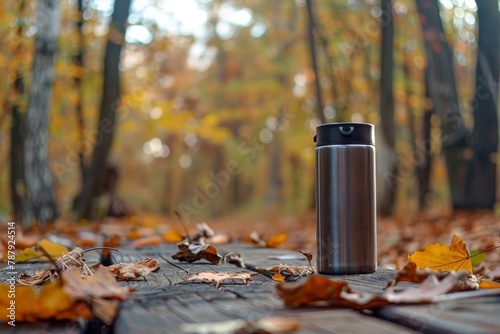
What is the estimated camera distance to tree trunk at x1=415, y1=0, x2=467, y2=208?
7.87 meters

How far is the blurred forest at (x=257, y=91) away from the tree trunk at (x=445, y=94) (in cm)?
2

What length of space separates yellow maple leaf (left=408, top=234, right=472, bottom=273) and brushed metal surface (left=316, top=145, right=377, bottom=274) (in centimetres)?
12

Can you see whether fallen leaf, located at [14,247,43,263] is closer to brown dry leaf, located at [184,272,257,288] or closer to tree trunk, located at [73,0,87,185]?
brown dry leaf, located at [184,272,257,288]

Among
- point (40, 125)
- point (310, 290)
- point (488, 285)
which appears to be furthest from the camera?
point (40, 125)

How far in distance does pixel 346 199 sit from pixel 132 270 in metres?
0.60

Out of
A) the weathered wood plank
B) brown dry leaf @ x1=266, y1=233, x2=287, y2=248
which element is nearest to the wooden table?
the weathered wood plank

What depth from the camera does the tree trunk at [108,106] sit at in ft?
26.9

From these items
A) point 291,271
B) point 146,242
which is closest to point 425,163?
point 146,242

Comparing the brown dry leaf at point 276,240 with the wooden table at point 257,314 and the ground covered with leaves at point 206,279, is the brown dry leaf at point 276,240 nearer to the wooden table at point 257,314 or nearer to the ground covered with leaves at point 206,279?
the ground covered with leaves at point 206,279

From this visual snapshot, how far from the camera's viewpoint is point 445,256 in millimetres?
1667

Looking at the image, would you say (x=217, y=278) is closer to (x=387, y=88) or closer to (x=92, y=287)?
(x=92, y=287)

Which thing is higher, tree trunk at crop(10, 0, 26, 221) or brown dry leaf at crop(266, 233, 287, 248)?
tree trunk at crop(10, 0, 26, 221)

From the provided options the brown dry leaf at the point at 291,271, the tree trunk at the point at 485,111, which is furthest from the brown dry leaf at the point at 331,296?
the tree trunk at the point at 485,111

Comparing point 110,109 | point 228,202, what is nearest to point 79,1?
point 110,109
